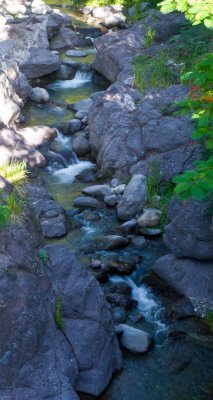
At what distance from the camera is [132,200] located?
37.3 ft

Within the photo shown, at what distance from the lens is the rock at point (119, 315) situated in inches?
344

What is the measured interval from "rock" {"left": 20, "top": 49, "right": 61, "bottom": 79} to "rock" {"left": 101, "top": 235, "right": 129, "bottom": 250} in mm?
8609

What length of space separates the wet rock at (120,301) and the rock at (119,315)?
0.15 meters

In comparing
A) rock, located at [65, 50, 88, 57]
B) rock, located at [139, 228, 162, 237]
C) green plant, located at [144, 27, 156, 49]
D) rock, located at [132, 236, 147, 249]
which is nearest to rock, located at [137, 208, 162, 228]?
rock, located at [139, 228, 162, 237]

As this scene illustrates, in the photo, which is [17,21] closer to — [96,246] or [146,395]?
[96,246]

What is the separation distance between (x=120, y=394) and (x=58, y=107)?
10076 millimetres

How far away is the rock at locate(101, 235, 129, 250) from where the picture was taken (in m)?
10.4

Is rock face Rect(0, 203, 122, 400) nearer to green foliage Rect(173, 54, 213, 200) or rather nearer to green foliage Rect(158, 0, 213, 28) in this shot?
green foliage Rect(173, 54, 213, 200)

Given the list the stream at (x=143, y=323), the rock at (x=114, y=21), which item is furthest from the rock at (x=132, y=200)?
the rock at (x=114, y=21)

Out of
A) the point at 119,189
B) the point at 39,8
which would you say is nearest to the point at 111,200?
the point at 119,189

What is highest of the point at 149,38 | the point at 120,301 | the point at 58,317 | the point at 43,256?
the point at 43,256

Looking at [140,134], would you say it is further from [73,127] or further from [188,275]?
[188,275]

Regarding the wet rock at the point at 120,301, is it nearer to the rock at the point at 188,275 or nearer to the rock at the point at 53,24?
the rock at the point at 188,275

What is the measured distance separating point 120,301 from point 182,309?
981 mm
